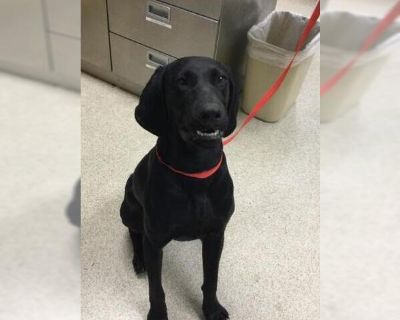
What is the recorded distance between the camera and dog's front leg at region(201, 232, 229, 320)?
108cm

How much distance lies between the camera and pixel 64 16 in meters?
0.29

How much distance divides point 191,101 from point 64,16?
1.85 ft

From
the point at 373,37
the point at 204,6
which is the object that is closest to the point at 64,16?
the point at 373,37

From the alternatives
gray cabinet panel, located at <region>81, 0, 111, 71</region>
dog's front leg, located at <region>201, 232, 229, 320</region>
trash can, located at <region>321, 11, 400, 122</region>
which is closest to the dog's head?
dog's front leg, located at <region>201, 232, 229, 320</region>

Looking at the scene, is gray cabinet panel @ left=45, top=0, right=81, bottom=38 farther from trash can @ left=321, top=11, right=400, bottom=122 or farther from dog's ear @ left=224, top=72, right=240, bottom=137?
dog's ear @ left=224, top=72, right=240, bottom=137

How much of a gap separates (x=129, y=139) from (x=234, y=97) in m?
0.94

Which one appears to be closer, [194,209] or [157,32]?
[194,209]

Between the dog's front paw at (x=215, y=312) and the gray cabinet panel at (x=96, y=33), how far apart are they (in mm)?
1391

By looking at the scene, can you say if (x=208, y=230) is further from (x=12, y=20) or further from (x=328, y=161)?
(x=12, y=20)

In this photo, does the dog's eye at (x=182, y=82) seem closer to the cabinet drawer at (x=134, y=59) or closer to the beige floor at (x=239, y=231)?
the beige floor at (x=239, y=231)

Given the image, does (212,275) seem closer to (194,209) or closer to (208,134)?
(194,209)

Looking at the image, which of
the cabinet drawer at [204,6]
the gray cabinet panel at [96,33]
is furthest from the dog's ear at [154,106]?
the gray cabinet panel at [96,33]

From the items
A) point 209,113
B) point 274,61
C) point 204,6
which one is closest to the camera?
point 209,113

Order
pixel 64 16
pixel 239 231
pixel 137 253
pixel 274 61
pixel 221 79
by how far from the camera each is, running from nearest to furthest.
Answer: pixel 64 16 → pixel 221 79 → pixel 137 253 → pixel 239 231 → pixel 274 61
